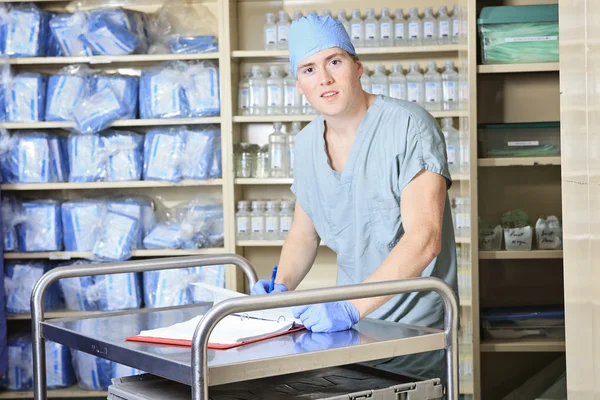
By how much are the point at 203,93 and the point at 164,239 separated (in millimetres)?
742

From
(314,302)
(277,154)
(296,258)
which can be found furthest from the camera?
(277,154)

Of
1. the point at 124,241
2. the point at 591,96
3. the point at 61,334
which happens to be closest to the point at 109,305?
the point at 124,241

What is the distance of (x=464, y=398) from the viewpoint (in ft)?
12.4

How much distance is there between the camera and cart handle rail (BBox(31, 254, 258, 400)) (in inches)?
68.6

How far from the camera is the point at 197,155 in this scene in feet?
13.2

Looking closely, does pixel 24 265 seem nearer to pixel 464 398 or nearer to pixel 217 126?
pixel 217 126

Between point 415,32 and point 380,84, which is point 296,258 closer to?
point 380,84

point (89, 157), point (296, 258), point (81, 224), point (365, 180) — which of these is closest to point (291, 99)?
point (89, 157)

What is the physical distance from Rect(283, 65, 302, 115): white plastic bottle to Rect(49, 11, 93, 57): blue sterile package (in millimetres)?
989

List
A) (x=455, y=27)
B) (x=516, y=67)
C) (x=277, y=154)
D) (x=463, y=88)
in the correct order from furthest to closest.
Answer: (x=277, y=154), (x=455, y=27), (x=463, y=88), (x=516, y=67)

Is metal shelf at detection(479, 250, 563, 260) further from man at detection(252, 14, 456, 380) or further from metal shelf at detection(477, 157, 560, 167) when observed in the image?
man at detection(252, 14, 456, 380)

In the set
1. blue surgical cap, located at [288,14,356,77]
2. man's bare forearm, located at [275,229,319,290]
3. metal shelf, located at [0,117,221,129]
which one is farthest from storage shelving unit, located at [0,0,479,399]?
blue surgical cap, located at [288,14,356,77]

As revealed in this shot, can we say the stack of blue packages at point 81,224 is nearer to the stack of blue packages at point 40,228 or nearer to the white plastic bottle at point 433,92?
the stack of blue packages at point 40,228

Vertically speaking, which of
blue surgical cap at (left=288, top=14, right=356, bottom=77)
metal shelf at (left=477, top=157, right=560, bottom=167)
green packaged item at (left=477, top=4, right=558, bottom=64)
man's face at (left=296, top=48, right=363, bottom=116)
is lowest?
metal shelf at (left=477, top=157, right=560, bottom=167)
